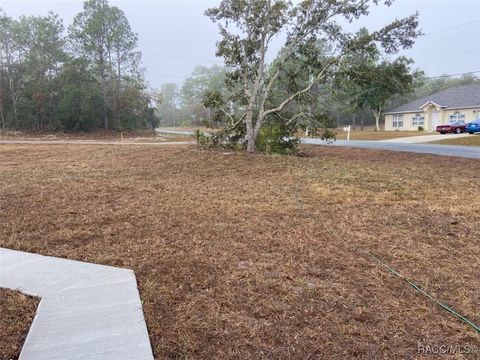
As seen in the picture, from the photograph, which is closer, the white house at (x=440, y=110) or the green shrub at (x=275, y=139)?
the green shrub at (x=275, y=139)

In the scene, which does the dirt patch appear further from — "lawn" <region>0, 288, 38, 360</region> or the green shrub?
"lawn" <region>0, 288, 38, 360</region>

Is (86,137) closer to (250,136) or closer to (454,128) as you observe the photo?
(250,136)

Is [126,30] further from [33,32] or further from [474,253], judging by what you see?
[474,253]

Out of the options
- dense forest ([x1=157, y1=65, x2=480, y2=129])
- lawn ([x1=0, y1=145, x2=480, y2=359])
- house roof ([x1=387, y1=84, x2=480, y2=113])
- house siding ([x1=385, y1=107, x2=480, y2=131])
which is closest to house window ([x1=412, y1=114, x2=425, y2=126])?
house siding ([x1=385, y1=107, x2=480, y2=131])

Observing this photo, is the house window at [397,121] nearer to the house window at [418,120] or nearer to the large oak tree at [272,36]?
the house window at [418,120]

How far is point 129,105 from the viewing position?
1231 inches

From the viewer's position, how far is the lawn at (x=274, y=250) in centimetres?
228

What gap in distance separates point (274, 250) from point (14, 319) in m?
2.26

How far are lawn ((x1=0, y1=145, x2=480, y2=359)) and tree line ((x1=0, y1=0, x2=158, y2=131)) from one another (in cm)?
2275

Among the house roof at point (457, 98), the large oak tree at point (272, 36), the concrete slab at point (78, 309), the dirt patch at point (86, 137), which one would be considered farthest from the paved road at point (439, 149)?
the house roof at point (457, 98)

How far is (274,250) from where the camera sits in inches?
143

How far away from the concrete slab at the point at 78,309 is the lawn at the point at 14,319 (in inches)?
2.1

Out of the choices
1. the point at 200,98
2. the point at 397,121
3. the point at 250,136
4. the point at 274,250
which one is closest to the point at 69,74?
the point at 200,98

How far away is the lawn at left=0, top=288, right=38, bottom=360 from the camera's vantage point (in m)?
2.11
